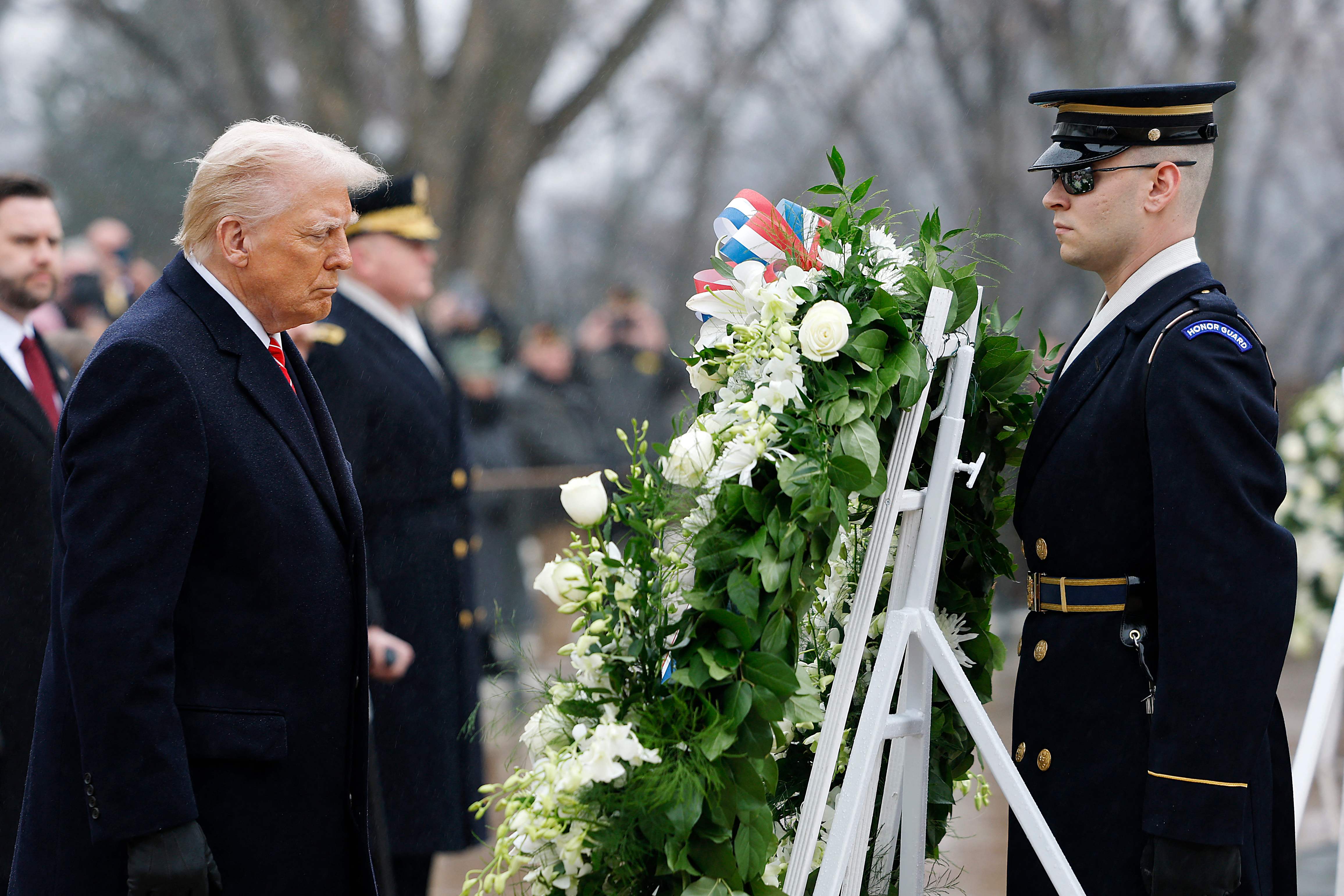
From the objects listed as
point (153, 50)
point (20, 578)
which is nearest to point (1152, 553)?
point (20, 578)

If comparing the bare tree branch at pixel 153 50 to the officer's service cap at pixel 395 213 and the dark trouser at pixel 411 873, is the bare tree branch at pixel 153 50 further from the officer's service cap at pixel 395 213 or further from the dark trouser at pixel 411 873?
the dark trouser at pixel 411 873

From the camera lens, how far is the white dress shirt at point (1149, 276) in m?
2.40

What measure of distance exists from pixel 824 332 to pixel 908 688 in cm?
69

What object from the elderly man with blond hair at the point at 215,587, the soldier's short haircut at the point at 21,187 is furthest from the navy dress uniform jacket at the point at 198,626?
the soldier's short haircut at the point at 21,187

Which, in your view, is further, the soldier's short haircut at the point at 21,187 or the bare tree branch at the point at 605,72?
the bare tree branch at the point at 605,72

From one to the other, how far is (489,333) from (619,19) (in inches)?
132

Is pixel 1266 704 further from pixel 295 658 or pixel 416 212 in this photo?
pixel 416 212

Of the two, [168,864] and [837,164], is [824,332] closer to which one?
[837,164]

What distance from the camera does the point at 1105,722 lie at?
2295 millimetres

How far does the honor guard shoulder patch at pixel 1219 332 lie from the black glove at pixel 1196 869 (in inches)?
31.5

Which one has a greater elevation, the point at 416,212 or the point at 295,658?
the point at 416,212

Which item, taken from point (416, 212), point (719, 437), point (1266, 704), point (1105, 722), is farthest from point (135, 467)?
point (416, 212)

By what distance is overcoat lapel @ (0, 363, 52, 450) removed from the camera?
10.9 feet

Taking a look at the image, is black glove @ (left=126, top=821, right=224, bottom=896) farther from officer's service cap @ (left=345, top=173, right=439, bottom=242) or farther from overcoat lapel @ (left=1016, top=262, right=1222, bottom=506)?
officer's service cap @ (left=345, top=173, right=439, bottom=242)
